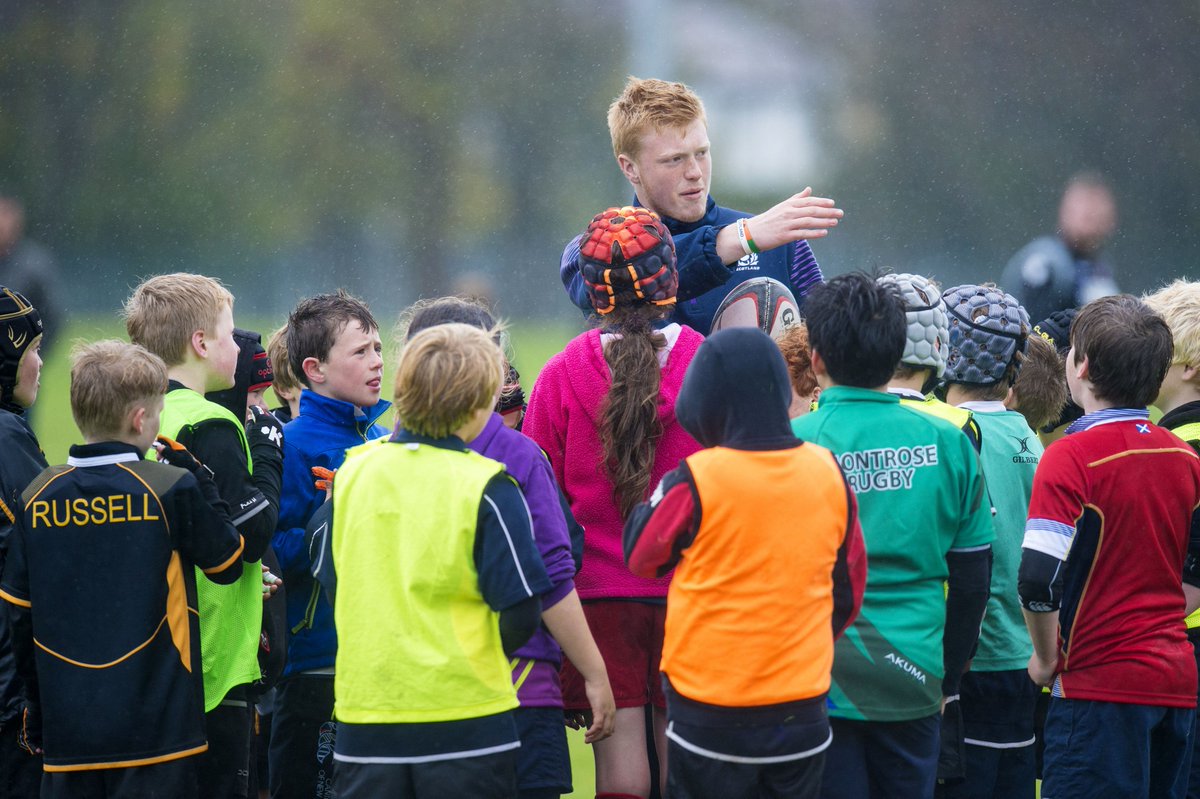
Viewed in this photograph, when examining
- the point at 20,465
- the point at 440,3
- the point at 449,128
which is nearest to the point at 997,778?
the point at 20,465

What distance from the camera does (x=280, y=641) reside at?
2.99m

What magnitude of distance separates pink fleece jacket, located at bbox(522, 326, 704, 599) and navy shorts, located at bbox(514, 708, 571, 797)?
329 mm

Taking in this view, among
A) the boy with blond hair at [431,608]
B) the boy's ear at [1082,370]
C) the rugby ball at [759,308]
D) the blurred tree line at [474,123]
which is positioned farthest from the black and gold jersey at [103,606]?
the blurred tree line at [474,123]

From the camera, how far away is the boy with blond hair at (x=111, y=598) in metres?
2.48

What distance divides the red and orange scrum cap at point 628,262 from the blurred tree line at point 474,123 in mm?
12175

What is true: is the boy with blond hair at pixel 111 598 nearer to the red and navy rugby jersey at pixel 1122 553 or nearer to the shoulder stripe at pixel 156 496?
the shoulder stripe at pixel 156 496

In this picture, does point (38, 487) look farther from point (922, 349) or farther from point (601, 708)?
point (922, 349)

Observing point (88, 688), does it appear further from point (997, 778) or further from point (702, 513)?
point (997, 778)

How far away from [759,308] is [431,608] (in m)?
1.46

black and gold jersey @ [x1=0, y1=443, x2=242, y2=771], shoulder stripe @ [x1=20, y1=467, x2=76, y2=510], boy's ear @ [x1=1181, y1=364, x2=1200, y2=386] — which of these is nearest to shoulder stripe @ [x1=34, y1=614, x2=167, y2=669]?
black and gold jersey @ [x1=0, y1=443, x2=242, y2=771]

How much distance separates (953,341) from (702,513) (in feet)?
3.74

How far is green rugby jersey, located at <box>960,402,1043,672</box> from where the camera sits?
2857mm

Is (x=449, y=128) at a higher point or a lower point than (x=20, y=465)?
higher

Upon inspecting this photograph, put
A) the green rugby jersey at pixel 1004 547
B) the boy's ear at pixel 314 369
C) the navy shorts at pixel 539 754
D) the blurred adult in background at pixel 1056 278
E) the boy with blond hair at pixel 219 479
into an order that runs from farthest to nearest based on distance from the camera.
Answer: the blurred adult in background at pixel 1056 278
the boy's ear at pixel 314 369
the green rugby jersey at pixel 1004 547
the boy with blond hair at pixel 219 479
the navy shorts at pixel 539 754
